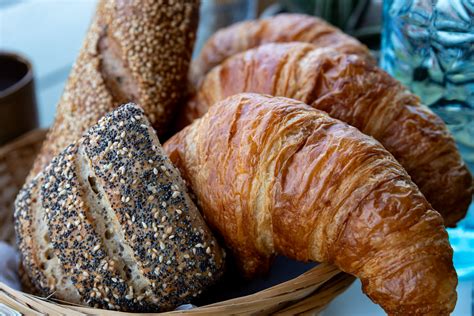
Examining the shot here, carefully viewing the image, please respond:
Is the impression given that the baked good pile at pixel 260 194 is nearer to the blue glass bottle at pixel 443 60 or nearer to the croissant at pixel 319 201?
the croissant at pixel 319 201

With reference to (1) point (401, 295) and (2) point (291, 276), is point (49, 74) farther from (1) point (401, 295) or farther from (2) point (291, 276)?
(1) point (401, 295)

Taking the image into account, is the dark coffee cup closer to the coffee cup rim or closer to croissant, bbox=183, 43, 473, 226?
the coffee cup rim

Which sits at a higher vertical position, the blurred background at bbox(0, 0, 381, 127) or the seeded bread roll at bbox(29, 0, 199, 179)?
the seeded bread roll at bbox(29, 0, 199, 179)

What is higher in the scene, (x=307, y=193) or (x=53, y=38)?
(x=307, y=193)

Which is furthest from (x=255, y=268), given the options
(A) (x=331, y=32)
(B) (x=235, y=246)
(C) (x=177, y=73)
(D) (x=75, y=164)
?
(A) (x=331, y=32)

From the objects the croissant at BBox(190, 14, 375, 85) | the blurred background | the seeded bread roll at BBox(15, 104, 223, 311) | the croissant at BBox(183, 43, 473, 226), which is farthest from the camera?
the blurred background

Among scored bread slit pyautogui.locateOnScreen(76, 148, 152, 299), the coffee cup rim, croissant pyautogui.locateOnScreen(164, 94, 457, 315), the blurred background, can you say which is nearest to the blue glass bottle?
croissant pyautogui.locateOnScreen(164, 94, 457, 315)
